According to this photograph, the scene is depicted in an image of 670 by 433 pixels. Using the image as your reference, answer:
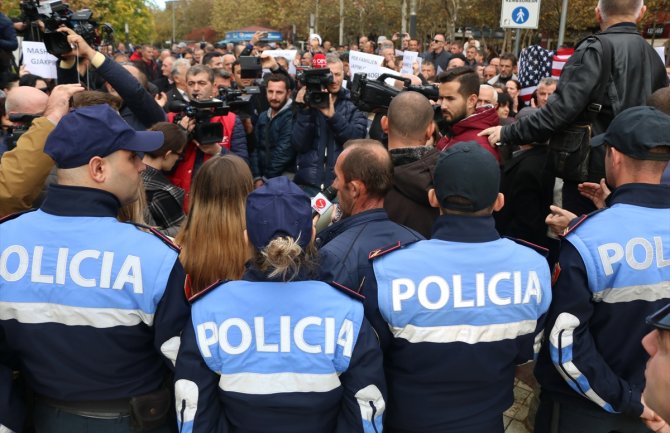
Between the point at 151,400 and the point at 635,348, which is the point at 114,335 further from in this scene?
the point at 635,348

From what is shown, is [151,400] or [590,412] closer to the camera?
[151,400]

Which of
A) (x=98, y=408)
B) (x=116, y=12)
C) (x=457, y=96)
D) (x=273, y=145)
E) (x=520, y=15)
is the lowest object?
(x=98, y=408)

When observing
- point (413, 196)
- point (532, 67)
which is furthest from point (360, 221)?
point (532, 67)

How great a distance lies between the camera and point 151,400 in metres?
2.22

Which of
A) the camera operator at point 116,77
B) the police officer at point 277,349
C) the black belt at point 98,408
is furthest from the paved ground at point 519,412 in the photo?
the camera operator at point 116,77

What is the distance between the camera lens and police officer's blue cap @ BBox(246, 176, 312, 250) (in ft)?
6.53

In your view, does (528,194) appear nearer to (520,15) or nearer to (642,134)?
(642,134)

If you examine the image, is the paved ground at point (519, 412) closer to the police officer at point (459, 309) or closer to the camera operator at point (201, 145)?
the police officer at point (459, 309)

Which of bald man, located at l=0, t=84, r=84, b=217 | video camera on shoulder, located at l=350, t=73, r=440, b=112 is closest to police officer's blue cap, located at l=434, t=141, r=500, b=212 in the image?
bald man, located at l=0, t=84, r=84, b=217

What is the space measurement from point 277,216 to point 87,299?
2.46 ft

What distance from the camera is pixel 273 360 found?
194 centimetres

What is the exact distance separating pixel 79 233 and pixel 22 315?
0.36m

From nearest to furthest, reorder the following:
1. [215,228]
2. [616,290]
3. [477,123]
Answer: [616,290] < [215,228] < [477,123]

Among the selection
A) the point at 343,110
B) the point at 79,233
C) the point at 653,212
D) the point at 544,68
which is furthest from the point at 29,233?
the point at 544,68
